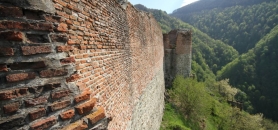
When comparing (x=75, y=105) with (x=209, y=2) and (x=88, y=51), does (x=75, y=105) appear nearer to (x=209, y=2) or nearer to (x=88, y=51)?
(x=88, y=51)

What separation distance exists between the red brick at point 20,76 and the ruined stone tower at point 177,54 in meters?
18.3

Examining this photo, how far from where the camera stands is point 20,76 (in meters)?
1.35

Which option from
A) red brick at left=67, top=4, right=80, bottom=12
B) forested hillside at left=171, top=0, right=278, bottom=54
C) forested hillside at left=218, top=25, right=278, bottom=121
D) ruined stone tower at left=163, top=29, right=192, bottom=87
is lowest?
forested hillside at left=218, top=25, right=278, bottom=121

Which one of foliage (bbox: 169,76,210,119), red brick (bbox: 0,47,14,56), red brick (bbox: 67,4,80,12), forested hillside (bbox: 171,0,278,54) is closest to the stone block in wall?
red brick (bbox: 0,47,14,56)

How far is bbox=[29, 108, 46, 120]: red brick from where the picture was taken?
1368 mm

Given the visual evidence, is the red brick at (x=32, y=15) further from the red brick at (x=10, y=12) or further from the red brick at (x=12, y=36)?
the red brick at (x=12, y=36)

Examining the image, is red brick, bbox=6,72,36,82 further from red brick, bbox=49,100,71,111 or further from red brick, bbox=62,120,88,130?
red brick, bbox=62,120,88,130

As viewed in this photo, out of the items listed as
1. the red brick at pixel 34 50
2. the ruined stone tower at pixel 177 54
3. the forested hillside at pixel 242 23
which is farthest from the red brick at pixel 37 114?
the forested hillside at pixel 242 23

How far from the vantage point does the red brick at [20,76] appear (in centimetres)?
129

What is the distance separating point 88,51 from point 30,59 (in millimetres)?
1663

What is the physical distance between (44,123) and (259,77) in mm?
63424

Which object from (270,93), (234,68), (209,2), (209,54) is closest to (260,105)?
(270,93)

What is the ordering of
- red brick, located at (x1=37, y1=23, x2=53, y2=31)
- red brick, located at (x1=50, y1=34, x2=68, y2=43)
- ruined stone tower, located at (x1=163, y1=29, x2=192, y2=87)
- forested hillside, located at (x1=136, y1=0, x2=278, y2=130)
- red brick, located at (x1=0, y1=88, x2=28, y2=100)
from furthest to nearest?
ruined stone tower, located at (x1=163, y1=29, x2=192, y2=87) → forested hillside, located at (x1=136, y1=0, x2=278, y2=130) → red brick, located at (x1=50, y1=34, x2=68, y2=43) → red brick, located at (x1=37, y1=23, x2=53, y2=31) → red brick, located at (x1=0, y1=88, x2=28, y2=100)

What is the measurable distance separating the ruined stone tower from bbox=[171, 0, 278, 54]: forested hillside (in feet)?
220
